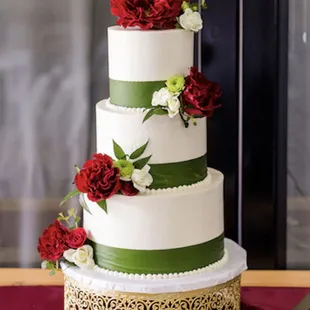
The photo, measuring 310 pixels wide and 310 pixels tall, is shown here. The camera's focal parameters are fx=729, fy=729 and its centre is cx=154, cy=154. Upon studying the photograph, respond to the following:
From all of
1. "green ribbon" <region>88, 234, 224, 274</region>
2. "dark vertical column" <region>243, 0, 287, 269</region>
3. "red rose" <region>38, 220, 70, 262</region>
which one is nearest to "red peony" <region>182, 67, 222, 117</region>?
"green ribbon" <region>88, 234, 224, 274</region>

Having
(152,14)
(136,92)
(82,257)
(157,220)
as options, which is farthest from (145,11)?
(82,257)

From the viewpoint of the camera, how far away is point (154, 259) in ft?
4.87

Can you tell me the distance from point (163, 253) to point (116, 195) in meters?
0.15

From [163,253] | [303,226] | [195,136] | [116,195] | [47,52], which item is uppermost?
[47,52]

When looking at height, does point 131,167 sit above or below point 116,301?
above

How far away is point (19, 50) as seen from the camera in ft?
7.25

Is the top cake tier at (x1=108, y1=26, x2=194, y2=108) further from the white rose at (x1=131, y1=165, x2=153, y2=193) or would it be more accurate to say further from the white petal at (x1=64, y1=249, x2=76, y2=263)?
the white petal at (x1=64, y1=249, x2=76, y2=263)

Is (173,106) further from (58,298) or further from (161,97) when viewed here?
(58,298)

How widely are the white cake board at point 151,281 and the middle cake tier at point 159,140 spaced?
0.19 metres

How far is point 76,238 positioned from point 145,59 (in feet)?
1.33

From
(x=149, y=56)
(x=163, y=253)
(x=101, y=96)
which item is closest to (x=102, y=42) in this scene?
(x=101, y=96)

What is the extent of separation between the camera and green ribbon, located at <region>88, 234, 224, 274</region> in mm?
1485

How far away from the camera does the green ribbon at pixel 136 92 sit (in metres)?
1.49

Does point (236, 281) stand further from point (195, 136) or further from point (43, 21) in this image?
point (43, 21)
